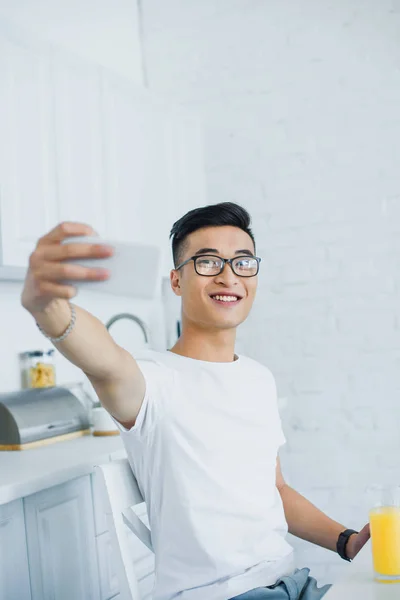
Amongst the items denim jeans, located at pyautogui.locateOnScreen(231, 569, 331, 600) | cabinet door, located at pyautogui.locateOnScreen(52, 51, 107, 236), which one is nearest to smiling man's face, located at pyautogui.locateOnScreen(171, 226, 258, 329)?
denim jeans, located at pyautogui.locateOnScreen(231, 569, 331, 600)

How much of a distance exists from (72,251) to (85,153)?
185 cm

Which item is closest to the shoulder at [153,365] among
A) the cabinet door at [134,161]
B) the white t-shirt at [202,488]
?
the white t-shirt at [202,488]

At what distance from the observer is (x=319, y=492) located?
10.00 ft

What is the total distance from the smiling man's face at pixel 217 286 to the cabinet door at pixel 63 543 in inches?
23.9

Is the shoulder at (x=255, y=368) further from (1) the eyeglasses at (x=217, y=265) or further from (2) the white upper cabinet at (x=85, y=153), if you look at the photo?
(2) the white upper cabinet at (x=85, y=153)

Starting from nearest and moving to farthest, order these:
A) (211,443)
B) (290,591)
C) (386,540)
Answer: (386,540), (290,591), (211,443)

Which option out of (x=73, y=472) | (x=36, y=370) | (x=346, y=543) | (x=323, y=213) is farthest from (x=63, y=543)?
(x=323, y=213)

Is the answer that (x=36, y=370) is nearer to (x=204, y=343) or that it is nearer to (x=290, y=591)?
(x=204, y=343)

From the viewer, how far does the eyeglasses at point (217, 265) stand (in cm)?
148

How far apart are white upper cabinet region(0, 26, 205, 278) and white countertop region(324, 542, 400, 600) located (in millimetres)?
1267

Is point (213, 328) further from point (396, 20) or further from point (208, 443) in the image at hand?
point (396, 20)

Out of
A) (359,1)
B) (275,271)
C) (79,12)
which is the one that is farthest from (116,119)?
(359,1)

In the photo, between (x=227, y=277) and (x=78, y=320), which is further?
(x=227, y=277)

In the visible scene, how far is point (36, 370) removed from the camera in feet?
8.47
